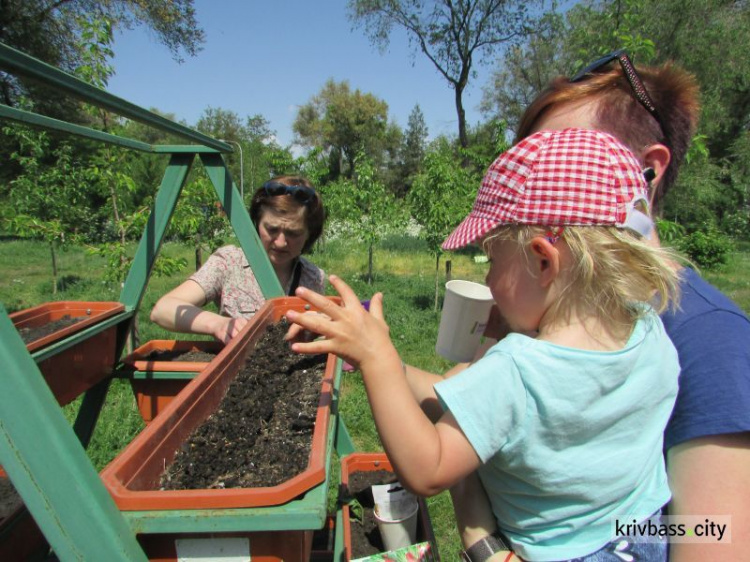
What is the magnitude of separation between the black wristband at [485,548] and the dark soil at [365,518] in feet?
3.56

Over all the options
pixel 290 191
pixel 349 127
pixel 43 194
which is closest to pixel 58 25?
pixel 43 194

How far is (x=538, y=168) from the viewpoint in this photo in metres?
1.06

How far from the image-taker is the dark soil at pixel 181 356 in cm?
243

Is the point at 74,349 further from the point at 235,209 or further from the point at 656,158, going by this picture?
the point at 656,158

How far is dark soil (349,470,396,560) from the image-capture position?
2.25m

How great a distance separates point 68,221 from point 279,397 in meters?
10.3

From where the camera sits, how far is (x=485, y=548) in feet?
3.70

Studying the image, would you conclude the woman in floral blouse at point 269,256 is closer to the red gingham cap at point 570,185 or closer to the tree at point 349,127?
the red gingham cap at point 570,185

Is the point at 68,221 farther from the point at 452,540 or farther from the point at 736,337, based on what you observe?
the point at 736,337

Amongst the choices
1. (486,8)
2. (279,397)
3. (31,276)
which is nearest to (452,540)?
(279,397)

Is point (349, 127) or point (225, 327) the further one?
point (349, 127)

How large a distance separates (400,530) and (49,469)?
172 centimetres

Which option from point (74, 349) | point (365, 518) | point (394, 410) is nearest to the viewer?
point (394, 410)

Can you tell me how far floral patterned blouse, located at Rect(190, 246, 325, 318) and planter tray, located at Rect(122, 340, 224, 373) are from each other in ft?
0.66
